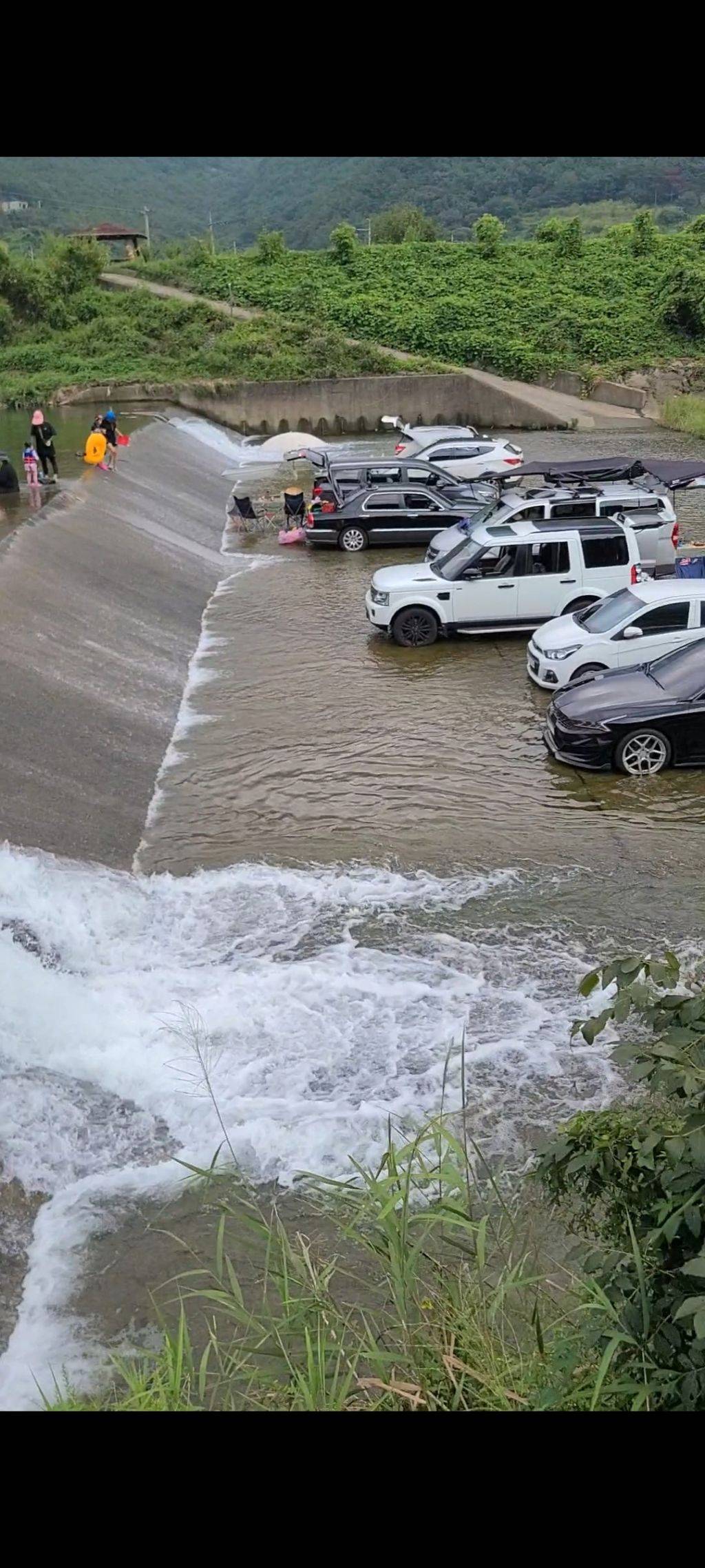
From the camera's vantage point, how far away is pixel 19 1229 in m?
7.02

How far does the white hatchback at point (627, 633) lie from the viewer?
1422 centimetres

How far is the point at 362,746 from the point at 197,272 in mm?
50307

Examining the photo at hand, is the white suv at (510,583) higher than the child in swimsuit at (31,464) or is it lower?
lower

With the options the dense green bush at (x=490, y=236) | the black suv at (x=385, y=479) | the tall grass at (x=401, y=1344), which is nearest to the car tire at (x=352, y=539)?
the black suv at (x=385, y=479)

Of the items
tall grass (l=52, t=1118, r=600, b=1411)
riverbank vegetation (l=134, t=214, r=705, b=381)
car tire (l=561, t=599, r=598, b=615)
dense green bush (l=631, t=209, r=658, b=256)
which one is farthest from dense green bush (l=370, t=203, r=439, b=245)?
tall grass (l=52, t=1118, r=600, b=1411)

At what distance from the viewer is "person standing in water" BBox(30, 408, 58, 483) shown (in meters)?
23.2

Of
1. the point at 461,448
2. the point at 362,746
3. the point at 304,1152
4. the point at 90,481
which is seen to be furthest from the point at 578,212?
the point at 304,1152

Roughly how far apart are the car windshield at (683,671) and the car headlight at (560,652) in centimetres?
132

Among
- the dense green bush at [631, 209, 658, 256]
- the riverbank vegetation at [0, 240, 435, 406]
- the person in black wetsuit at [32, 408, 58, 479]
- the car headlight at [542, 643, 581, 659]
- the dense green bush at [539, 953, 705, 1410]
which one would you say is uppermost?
the dense green bush at [631, 209, 658, 256]

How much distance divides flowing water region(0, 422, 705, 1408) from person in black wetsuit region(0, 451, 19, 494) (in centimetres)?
994

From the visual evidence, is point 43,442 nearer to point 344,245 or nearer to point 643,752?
point 643,752

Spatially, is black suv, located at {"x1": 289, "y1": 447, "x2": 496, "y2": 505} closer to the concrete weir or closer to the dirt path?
the concrete weir

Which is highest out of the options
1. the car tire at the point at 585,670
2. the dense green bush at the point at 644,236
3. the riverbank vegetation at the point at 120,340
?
the dense green bush at the point at 644,236

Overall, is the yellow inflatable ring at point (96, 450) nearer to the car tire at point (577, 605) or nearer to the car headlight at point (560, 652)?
the car tire at point (577, 605)
